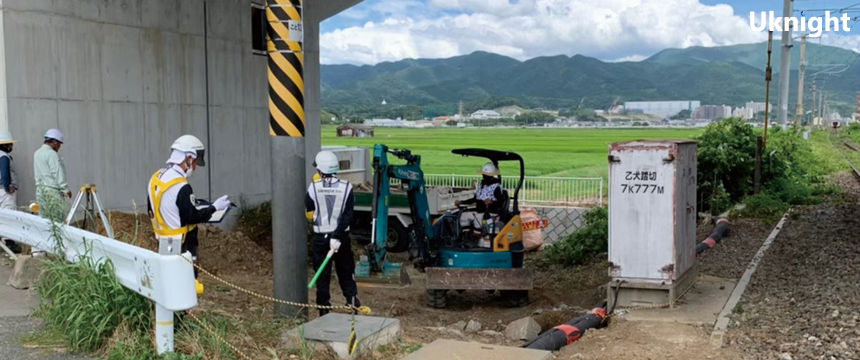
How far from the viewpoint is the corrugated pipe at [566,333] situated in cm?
723

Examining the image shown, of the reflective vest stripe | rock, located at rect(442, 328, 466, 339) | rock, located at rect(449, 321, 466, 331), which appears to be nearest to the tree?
rock, located at rect(449, 321, 466, 331)

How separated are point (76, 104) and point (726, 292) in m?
9.59

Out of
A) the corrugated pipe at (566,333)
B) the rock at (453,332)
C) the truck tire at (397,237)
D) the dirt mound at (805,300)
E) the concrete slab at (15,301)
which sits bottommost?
the truck tire at (397,237)

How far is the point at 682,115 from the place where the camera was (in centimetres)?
16888

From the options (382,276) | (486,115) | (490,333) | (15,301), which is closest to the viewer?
(15,301)

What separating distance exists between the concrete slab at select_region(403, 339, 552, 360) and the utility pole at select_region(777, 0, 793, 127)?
25.6m

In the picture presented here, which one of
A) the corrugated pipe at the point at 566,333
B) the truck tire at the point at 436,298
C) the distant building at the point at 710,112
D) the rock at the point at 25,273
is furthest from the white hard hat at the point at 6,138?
the distant building at the point at 710,112

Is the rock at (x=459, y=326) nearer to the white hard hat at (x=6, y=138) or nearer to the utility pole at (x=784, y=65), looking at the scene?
the white hard hat at (x=6, y=138)

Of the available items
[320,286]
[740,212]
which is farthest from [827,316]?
[740,212]

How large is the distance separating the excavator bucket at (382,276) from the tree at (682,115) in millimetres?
161357

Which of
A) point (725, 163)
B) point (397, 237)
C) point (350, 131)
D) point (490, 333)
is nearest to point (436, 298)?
point (490, 333)

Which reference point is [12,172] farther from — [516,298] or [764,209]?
[764,209]

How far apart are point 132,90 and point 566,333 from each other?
8557mm

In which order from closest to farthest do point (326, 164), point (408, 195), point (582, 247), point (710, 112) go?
1. point (326, 164)
2. point (408, 195)
3. point (582, 247)
4. point (710, 112)
